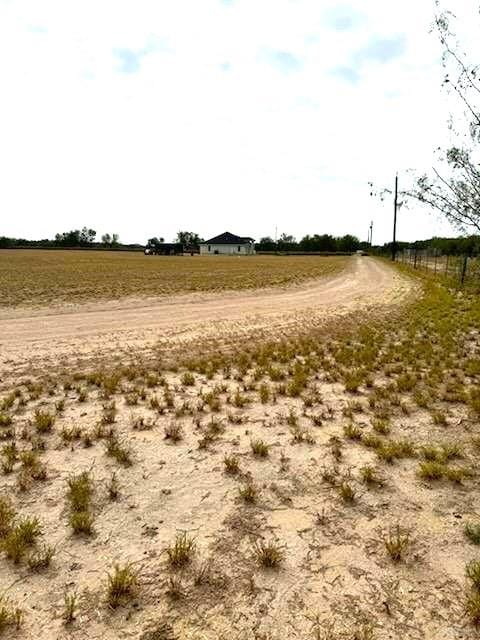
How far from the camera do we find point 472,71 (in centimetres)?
418

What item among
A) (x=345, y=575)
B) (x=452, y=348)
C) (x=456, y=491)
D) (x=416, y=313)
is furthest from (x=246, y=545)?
(x=416, y=313)

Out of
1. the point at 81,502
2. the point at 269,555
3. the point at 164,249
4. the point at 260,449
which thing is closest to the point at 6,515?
the point at 81,502

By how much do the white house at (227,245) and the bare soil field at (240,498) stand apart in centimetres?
10948

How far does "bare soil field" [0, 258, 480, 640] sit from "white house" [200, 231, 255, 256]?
10948 cm

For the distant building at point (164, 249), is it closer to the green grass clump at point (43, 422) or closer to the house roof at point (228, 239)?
the house roof at point (228, 239)

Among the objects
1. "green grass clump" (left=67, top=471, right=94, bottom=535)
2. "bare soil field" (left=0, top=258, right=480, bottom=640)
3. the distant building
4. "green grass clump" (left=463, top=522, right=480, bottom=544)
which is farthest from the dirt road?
the distant building

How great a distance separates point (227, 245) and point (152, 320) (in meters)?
108

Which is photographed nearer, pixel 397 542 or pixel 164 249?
pixel 397 542

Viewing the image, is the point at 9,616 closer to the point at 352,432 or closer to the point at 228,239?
the point at 352,432

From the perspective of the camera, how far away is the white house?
4594 inches

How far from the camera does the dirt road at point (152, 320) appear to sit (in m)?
9.18

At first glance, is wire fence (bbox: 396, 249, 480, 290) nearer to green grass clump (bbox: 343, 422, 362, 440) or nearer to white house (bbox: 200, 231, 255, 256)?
green grass clump (bbox: 343, 422, 362, 440)

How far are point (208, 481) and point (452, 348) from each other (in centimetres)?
665

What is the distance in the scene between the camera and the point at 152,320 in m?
12.6
